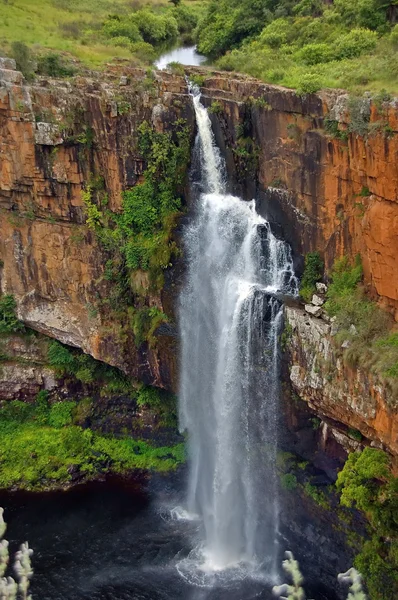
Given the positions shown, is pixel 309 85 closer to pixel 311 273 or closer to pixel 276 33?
pixel 311 273

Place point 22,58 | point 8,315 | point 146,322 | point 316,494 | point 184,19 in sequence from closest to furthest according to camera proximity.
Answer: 1. point 316,494
2. point 22,58
3. point 146,322
4. point 8,315
5. point 184,19

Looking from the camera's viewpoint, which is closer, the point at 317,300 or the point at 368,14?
the point at 317,300

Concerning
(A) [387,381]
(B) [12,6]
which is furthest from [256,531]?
(B) [12,6]

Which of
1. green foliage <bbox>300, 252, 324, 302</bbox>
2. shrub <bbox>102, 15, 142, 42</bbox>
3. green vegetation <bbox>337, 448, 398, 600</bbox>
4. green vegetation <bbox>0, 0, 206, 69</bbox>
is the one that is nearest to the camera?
green vegetation <bbox>337, 448, 398, 600</bbox>

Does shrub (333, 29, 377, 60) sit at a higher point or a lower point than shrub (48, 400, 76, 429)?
higher

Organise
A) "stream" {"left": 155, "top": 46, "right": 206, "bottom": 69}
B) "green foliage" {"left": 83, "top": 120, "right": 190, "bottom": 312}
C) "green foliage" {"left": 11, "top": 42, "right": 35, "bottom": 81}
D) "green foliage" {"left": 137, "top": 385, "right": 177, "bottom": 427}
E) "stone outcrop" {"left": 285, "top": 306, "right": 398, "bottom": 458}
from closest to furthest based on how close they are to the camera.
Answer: "stone outcrop" {"left": 285, "top": 306, "right": 398, "bottom": 458}
"green foliage" {"left": 83, "top": 120, "right": 190, "bottom": 312}
"green foliage" {"left": 11, "top": 42, "right": 35, "bottom": 81}
"green foliage" {"left": 137, "top": 385, "right": 177, "bottom": 427}
"stream" {"left": 155, "top": 46, "right": 206, "bottom": 69}

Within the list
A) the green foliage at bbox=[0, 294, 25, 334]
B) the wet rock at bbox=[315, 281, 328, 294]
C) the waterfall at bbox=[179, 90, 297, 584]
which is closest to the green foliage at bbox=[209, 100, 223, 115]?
the waterfall at bbox=[179, 90, 297, 584]

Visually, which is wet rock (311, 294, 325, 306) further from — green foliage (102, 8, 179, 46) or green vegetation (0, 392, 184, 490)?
green foliage (102, 8, 179, 46)

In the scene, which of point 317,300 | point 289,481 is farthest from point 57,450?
point 317,300
